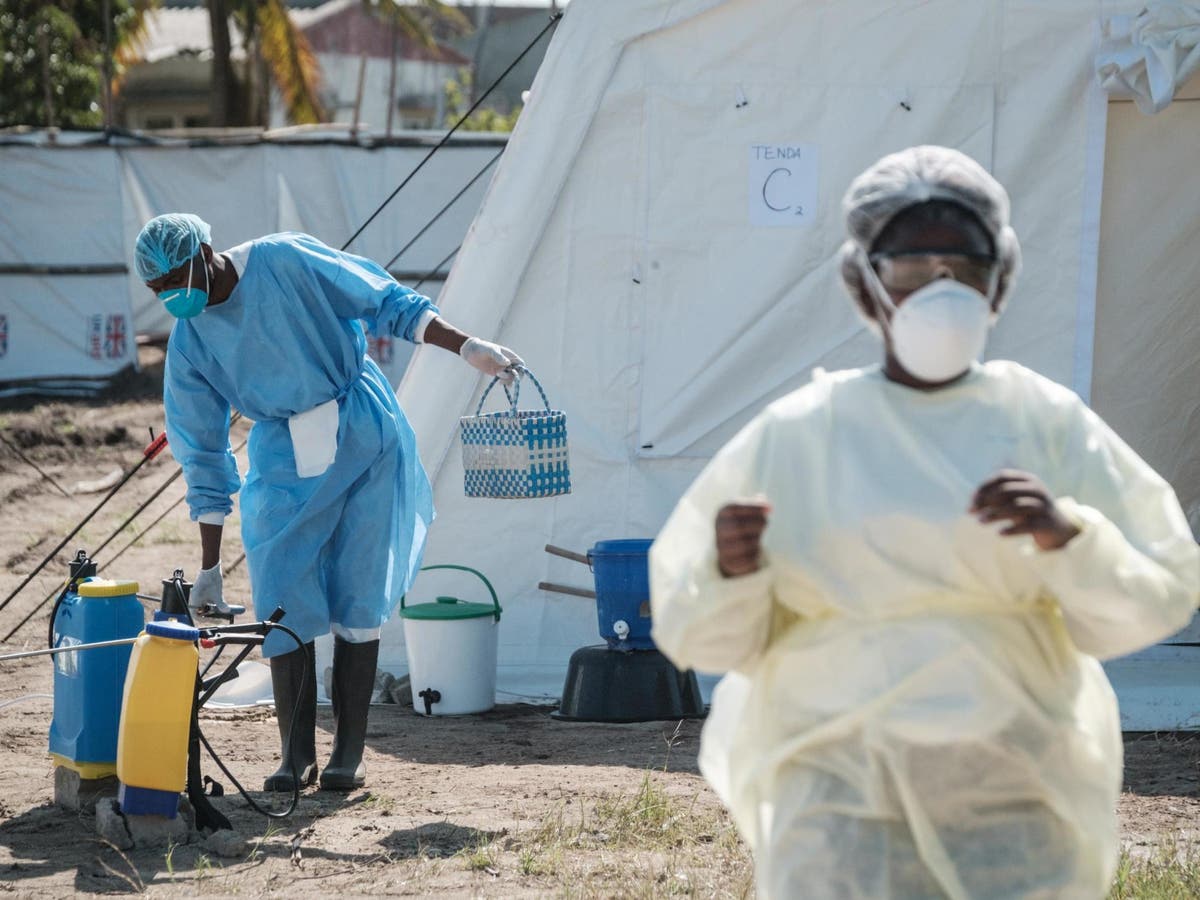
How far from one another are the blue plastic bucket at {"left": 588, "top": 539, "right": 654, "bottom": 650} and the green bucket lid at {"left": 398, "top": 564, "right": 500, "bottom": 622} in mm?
411

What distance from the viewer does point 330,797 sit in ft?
15.7

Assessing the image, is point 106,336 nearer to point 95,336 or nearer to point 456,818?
point 95,336

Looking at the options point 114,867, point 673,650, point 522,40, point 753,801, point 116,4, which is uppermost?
point 522,40

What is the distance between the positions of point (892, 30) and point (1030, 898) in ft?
15.4

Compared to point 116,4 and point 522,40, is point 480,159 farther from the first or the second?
point 522,40

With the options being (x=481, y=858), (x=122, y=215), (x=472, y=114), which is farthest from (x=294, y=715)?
(x=472, y=114)

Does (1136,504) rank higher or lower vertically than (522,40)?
lower

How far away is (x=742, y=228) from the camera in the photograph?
20.5 ft

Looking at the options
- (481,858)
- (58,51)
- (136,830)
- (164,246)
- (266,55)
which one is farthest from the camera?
(58,51)

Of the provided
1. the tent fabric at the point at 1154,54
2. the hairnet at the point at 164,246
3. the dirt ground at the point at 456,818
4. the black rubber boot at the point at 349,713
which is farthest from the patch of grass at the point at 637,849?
the tent fabric at the point at 1154,54

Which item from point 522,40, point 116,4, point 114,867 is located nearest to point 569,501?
point 114,867

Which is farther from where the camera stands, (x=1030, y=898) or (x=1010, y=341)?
(x=1010, y=341)

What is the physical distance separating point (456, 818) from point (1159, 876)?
1824 millimetres

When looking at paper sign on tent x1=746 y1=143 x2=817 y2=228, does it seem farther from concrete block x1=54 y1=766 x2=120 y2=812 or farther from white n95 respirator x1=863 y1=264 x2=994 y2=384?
white n95 respirator x1=863 y1=264 x2=994 y2=384
